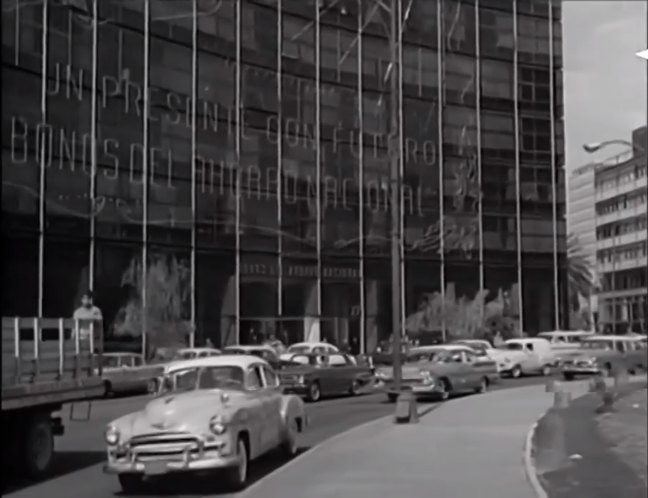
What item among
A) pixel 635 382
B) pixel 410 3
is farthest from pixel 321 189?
pixel 635 382

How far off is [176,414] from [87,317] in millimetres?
1108

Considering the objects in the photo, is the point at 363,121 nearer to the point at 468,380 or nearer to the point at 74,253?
the point at 74,253

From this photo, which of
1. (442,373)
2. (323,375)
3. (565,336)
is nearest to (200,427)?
(565,336)

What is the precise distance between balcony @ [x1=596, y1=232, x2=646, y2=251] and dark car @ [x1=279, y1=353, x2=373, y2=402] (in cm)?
354

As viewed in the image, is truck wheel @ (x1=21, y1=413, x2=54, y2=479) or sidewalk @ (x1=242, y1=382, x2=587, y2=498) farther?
sidewalk @ (x1=242, y1=382, x2=587, y2=498)

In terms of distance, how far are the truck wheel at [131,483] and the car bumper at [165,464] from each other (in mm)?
96

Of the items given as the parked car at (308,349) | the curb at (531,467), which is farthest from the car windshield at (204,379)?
the curb at (531,467)

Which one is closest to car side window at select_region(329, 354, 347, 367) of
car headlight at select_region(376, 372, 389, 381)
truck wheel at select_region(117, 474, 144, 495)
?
car headlight at select_region(376, 372, 389, 381)

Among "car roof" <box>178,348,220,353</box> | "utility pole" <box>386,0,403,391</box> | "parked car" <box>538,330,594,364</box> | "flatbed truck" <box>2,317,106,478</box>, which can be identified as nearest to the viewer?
"flatbed truck" <box>2,317,106,478</box>

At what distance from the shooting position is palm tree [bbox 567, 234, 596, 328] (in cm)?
1143

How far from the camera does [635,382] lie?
20.0m

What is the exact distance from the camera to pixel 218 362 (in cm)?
1074

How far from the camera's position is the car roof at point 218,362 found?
1017cm

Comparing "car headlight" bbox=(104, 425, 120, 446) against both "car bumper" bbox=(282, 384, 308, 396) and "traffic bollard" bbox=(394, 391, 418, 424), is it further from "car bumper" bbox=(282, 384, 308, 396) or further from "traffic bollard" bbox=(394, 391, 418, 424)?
"traffic bollard" bbox=(394, 391, 418, 424)
